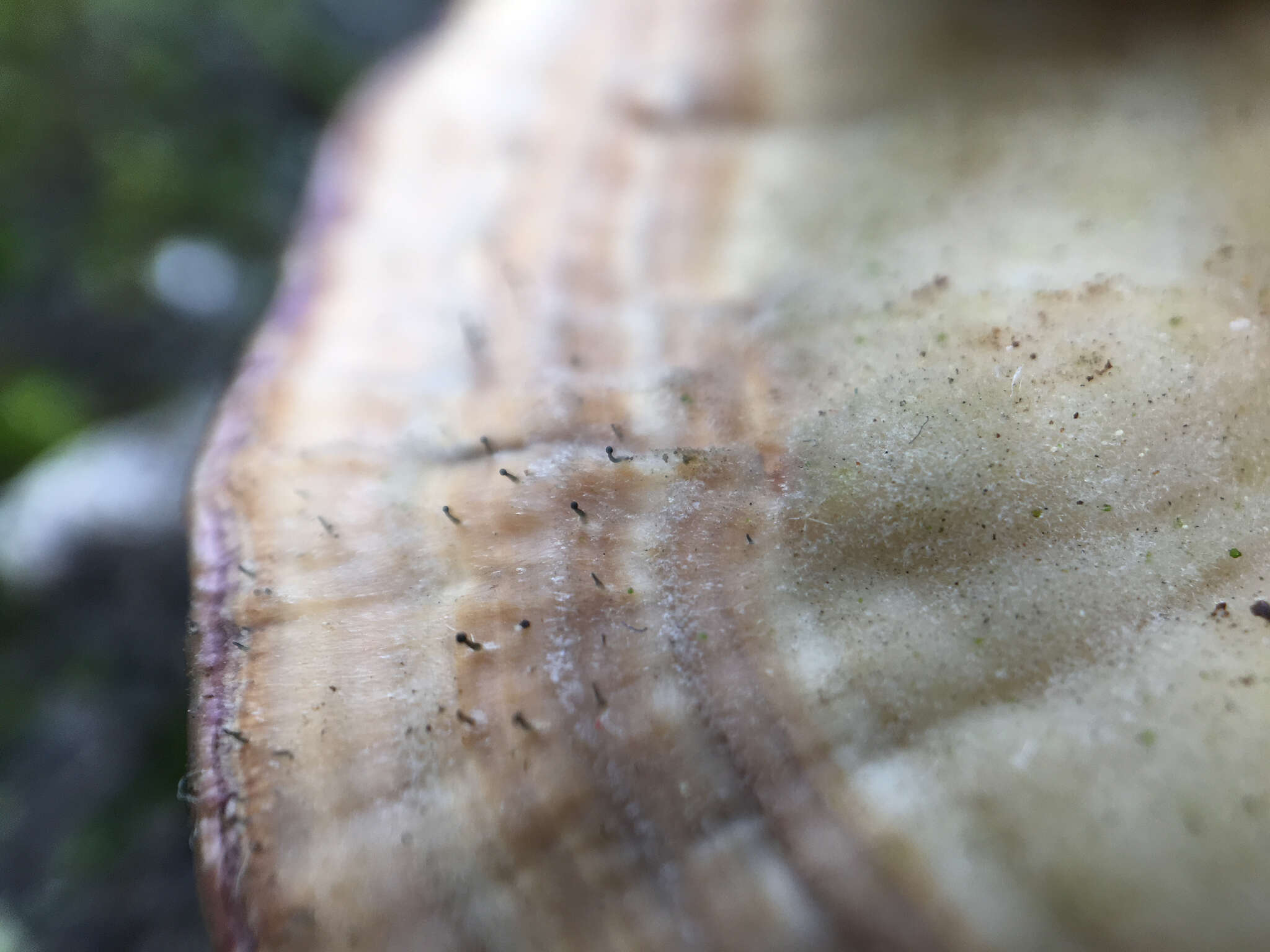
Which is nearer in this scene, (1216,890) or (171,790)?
(1216,890)

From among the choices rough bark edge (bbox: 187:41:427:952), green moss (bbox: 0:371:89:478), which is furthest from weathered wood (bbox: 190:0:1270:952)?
green moss (bbox: 0:371:89:478)

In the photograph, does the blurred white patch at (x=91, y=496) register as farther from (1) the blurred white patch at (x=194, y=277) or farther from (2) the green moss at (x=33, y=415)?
(1) the blurred white patch at (x=194, y=277)

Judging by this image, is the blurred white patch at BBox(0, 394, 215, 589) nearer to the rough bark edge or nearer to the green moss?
the green moss

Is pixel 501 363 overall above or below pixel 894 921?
above

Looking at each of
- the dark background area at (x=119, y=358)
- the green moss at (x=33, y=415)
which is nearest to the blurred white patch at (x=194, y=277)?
the dark background area at (x=119, y=358)

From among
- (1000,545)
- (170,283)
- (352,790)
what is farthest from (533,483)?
(170,283)

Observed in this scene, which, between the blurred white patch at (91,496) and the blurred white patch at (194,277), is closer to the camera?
the blurred white patch at (91,496)

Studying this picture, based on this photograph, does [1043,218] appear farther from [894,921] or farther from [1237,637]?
[894,921]
